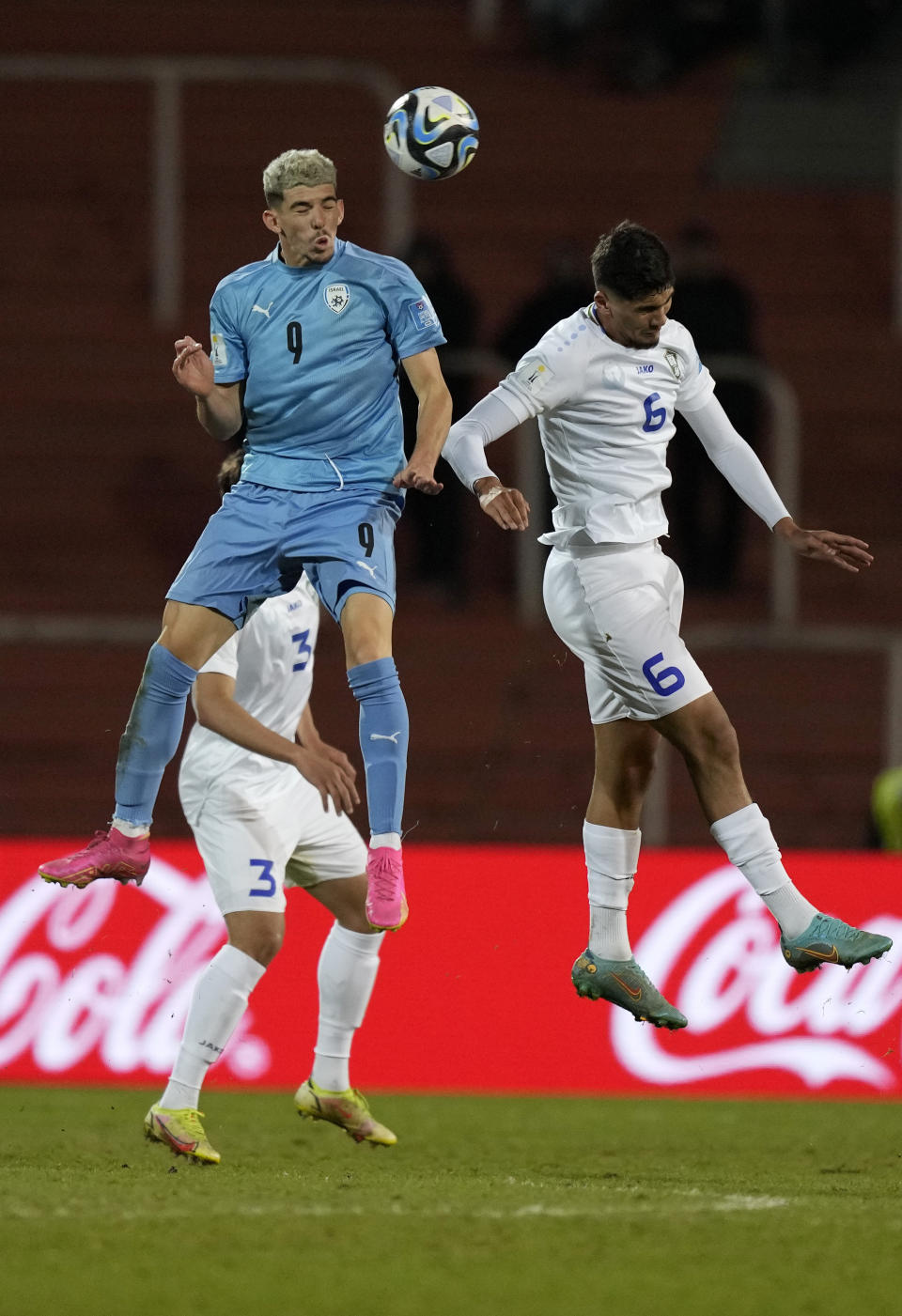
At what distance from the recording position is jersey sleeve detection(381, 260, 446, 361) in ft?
22.7

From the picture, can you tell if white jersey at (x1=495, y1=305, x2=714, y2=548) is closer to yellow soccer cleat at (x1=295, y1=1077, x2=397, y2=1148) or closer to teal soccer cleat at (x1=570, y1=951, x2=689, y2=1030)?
teal soccer cleat at (x1=570, y1=951, x2=689, y2=1030)

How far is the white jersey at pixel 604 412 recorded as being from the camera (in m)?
6.87

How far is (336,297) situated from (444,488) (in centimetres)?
386

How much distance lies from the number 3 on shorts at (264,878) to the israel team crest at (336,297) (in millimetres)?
1851

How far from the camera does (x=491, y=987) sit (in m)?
9.77

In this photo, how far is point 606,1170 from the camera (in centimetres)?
737

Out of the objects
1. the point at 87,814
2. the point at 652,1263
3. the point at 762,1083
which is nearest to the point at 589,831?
the point at 652,1263

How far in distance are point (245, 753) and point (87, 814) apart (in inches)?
120

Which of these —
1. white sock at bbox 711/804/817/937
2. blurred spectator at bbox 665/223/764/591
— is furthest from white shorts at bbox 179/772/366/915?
blurred spectator at bbox 665/223/764/591

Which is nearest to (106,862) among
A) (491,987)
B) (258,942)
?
(258,942)

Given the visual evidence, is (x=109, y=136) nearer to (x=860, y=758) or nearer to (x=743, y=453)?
(x=860, y=758)

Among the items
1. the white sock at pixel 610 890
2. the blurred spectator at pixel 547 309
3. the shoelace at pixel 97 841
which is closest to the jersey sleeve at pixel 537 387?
the white sock at pixel 610 890

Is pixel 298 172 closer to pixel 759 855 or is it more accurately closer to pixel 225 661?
pixel 225 661

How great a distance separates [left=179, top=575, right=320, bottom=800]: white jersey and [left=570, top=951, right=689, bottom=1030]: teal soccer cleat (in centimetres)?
121
